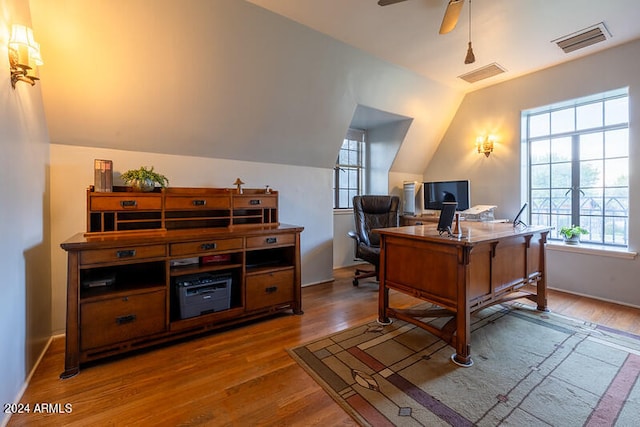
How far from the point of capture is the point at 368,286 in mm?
3652

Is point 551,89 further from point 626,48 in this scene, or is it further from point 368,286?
point 368,286

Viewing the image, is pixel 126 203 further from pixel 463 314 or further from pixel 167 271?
pixel 463 314

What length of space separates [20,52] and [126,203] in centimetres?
109

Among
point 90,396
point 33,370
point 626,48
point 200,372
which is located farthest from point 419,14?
point 33,370

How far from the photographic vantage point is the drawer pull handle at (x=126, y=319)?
1.98 m

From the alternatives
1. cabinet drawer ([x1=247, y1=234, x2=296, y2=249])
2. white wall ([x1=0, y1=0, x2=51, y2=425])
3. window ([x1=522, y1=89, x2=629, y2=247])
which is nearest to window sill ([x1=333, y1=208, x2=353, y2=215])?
cabinet drawer ([x1=247, y1=234, x2=296, y2=249])

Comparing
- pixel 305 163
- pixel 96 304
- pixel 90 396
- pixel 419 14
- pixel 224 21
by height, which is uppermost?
pixel 419 14

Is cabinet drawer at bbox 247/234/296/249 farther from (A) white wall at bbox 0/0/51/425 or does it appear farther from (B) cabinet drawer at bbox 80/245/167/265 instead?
(A) white wall at bbox 0/0/51/425

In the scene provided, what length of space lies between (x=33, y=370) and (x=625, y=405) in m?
3.60

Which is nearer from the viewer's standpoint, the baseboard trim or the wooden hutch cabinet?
the baseboard trim

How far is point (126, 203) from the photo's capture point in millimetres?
2277

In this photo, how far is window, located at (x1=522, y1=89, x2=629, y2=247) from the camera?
3.21 meters

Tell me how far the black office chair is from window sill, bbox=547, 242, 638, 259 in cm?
198

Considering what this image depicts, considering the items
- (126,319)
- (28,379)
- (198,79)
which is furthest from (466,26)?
(28,379)
